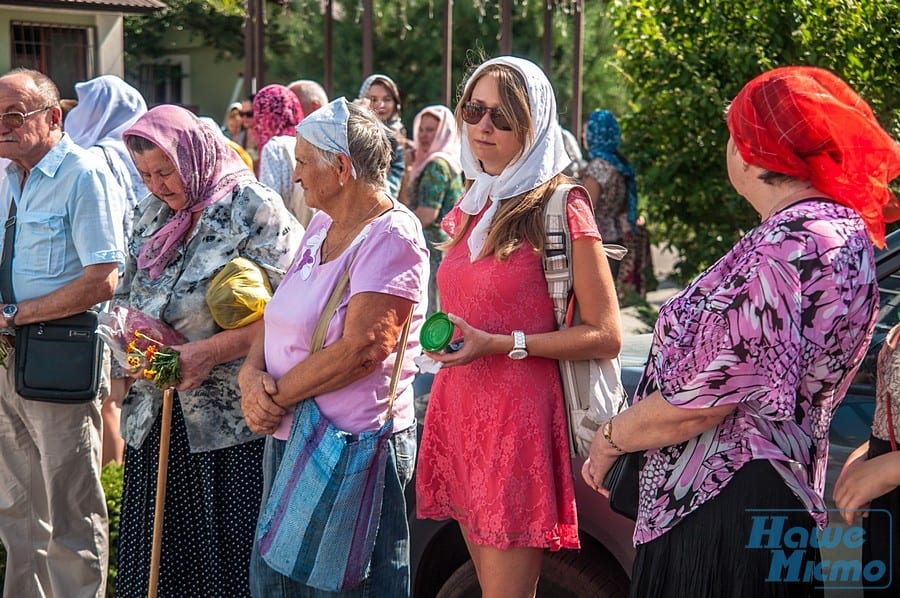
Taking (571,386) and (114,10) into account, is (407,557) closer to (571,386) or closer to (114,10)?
(571,386)

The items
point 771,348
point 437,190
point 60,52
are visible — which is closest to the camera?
point 771,348

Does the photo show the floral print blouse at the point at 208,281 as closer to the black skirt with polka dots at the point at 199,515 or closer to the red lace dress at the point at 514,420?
the black skirt with polka dots at the point at 199,515

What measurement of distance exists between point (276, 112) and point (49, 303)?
3.21 m

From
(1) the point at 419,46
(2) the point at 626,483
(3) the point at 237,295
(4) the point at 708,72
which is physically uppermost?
(1) the point at 419,46

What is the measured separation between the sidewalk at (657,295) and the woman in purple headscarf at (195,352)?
1.84 metres

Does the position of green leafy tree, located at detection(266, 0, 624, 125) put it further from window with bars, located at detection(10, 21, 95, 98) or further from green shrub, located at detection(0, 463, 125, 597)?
green shrub, located at detection(0, 463, 125, 597)

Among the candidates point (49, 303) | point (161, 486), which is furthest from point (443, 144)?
point (161, 486)

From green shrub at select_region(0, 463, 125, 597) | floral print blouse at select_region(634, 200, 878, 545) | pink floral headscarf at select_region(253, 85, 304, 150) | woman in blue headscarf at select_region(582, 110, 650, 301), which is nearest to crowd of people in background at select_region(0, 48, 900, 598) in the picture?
floral print blouse at select_region(634, 200, 878, 545)

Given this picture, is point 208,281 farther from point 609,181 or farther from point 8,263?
point 609,181

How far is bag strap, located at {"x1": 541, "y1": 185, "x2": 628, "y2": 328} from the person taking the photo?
3172 millimetres

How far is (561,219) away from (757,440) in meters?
0.89

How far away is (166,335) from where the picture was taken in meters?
3.64

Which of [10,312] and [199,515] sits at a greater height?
[10,312]

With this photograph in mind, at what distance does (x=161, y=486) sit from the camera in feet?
12.0
